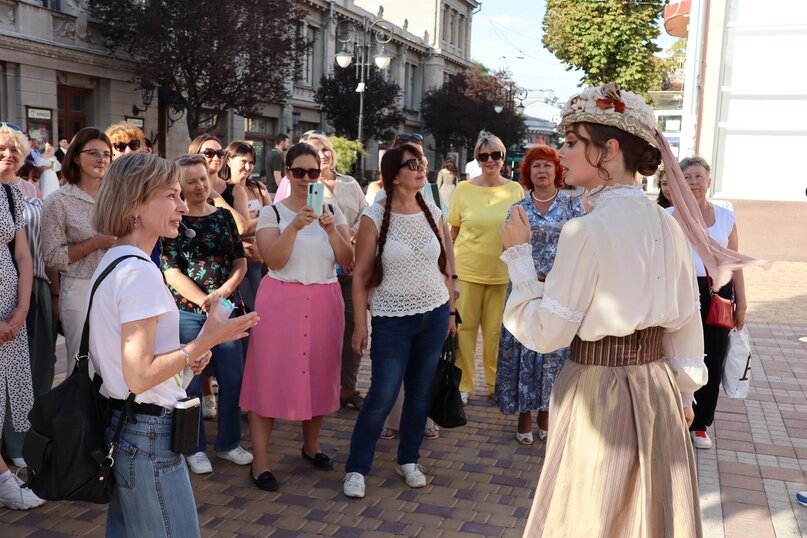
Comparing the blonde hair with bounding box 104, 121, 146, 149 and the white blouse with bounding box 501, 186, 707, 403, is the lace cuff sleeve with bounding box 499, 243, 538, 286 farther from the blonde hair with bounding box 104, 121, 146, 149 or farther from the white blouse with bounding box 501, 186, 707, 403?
the blonde hair with bounding box 104, 121, 146, 149

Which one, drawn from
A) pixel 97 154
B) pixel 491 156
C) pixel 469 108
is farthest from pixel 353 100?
pixel 97 154

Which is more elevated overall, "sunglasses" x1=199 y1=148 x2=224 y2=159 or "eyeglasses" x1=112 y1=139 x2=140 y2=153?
"eyeglasses" x1=112 y1=139 x2=140 y2=153

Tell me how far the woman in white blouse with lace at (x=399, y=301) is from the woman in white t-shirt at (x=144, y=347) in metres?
1.72

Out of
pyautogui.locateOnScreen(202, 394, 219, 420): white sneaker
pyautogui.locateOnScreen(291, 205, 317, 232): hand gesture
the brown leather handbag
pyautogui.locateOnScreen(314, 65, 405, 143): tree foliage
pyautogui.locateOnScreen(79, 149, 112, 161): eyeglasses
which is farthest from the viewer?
pyautogui.locateOnScreen(314, 65, 405, 143): tree foliage

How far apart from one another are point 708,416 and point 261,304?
3.08m

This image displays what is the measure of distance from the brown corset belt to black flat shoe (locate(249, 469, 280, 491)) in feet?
7.67

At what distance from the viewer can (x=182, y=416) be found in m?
2.41

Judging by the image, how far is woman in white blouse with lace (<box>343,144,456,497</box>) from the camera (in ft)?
13.6

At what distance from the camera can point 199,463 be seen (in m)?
4.49

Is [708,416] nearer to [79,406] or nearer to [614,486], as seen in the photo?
[614,486]

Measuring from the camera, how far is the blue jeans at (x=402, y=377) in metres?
4.13

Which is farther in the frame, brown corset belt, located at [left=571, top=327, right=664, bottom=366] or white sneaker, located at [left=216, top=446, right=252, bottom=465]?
white sneaker, located at [left=216, top=446, right=252, bottom=465]

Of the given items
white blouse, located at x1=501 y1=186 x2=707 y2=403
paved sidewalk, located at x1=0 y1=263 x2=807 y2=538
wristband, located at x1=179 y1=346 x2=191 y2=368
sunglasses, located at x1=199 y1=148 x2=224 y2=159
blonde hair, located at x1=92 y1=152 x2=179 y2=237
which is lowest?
paved sidewalk, located at x1=0 y1=263 x2=807 y2=538

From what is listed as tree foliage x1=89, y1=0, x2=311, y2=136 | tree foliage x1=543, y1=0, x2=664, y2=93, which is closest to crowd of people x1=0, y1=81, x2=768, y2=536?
tree foliage x1=89, y1=0, x2=311, y2=136
